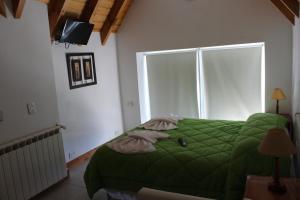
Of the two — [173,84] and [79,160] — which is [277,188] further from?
[173,84]

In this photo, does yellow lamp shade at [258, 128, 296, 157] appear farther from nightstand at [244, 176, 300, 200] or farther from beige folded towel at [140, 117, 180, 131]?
beige folded towel at [140, 117, 180, 131]

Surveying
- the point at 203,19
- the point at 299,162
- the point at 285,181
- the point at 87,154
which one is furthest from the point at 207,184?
the point at 203,19

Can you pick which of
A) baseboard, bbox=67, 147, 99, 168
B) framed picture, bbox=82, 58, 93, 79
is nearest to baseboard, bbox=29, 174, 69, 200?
baseboard, bbox=67, 147, 99, 168

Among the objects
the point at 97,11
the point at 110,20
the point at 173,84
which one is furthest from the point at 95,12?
the point at 173,84

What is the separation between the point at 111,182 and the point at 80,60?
7.06 ft

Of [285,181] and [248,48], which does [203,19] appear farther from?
[285,181]

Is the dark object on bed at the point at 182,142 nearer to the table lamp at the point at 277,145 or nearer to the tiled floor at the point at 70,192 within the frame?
the tiled floor at the point at 70,192

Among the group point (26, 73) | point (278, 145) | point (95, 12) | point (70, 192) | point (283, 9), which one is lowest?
point (70, 192)

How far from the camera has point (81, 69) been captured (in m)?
4.30

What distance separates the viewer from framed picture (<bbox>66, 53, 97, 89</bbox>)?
4.07 m

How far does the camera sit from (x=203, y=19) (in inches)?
171

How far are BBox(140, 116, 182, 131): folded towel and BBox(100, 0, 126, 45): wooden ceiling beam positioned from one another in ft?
6.12

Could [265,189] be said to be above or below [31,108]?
below

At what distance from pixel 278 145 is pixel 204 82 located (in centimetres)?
308
